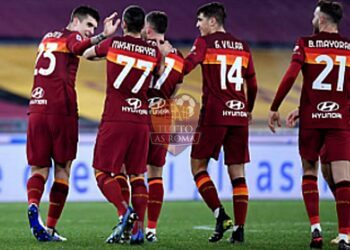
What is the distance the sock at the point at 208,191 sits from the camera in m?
8.03

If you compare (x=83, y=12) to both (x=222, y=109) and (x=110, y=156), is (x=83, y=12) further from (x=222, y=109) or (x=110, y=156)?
(x=222, y=109)

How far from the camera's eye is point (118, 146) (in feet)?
24.2

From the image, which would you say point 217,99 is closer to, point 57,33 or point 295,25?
point 57,33

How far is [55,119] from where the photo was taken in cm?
783

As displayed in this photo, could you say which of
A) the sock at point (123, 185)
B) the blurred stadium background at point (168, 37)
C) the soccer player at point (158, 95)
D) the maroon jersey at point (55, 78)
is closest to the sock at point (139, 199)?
the sock at point (123, 185)

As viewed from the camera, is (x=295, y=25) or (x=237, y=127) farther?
(x=295, y=25)

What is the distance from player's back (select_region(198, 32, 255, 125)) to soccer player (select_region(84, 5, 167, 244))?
0.65 meters

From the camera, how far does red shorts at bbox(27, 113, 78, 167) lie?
25.7ft

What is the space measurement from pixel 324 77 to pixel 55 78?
228 cm

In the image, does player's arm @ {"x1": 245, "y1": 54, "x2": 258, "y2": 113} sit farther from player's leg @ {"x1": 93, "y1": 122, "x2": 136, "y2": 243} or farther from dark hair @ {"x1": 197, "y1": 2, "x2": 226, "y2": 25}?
player's leg @ {"x1": 93, "y1": 122, "x2": 136, "y2": 243}

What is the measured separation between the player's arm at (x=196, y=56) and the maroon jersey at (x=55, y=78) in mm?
969

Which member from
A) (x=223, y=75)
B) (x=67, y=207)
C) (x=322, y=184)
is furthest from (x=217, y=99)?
(x=322, y=184)

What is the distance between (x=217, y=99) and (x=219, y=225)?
1.09 m

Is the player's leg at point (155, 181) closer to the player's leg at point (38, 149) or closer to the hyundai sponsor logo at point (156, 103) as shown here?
the hyundai sponsor logo at point (156, 103)
